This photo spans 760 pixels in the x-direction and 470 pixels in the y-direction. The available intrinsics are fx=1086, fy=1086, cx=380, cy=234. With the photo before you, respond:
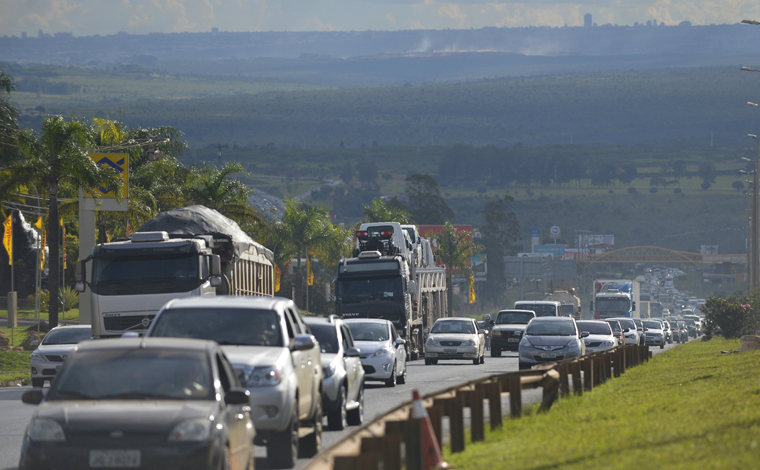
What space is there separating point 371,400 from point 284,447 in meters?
9.30

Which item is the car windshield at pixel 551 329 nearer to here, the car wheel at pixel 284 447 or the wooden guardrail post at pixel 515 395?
the wooden guardrail post at pixel 515 395

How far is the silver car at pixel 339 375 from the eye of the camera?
48.5ft

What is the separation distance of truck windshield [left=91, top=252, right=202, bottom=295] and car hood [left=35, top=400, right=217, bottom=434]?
1425cm

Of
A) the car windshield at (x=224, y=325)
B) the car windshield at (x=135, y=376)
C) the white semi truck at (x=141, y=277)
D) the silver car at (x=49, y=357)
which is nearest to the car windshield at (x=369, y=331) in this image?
the white semi truck at (x=141, y=277)

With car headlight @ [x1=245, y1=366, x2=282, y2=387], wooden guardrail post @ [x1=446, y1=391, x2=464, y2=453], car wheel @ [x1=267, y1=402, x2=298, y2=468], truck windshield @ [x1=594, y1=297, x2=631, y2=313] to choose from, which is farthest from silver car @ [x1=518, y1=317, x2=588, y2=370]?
truck windshield @ [x1=594, y1=297, x2=631, y2=313]

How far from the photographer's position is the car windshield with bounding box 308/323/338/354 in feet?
53.8

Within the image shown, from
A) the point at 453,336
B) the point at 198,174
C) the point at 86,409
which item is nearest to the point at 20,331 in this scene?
the point at 198,174

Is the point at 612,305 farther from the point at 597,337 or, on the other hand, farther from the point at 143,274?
the point at 143,274

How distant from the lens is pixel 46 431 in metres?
8.58

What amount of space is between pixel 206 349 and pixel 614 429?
17.7ft

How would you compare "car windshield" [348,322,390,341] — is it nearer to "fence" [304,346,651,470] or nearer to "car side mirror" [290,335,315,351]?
"fence" [304,346,651,470]

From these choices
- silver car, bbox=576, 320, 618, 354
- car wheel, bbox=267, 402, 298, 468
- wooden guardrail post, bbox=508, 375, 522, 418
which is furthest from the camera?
silver car, bbox=576, 320, 618, 354

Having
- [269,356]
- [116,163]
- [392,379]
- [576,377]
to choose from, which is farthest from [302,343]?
[116,163]

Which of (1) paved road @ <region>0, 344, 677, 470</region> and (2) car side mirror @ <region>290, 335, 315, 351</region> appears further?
(1) paved road @ <region>0, 344, 677, 470</region>
